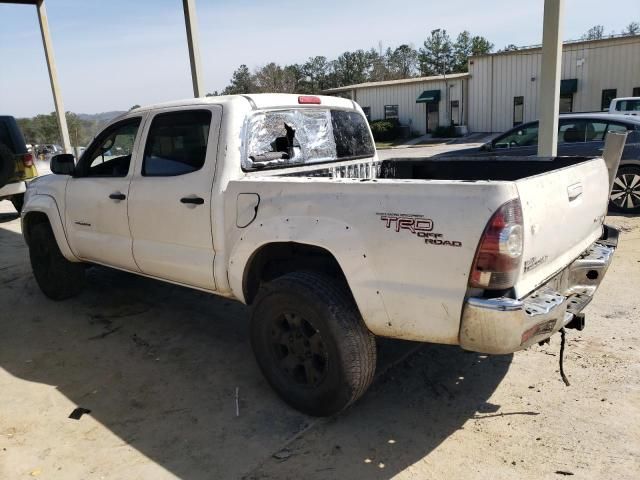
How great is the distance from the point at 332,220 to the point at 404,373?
1.44 m

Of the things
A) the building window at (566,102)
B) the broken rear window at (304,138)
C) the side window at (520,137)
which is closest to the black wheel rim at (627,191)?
the side window at (520,137)

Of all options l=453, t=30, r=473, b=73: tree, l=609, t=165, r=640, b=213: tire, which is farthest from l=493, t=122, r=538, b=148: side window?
l=453, t=30, r=473, b=73: tree

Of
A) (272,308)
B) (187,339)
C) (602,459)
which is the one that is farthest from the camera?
(187,339)

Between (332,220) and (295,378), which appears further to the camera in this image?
(295,378)

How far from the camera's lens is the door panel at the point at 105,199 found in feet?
13.8

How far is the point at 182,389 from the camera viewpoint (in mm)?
3625

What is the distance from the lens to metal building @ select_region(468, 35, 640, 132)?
25.1m

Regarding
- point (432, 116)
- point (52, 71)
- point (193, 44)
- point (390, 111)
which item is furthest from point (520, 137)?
point (390, 111)

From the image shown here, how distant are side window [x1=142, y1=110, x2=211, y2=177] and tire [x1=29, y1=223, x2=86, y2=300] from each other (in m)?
1.88

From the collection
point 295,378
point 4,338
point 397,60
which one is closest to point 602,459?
point 295,378

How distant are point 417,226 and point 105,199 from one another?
2883 millimetres

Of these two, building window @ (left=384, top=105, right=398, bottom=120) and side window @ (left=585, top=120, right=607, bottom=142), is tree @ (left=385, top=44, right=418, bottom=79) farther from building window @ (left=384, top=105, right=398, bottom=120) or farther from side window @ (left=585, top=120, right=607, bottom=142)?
side window @ (left=585, top=120, right=607, bottom=142)

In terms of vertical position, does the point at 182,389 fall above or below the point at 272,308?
below

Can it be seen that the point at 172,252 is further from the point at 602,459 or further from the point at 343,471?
the point at 602,459
